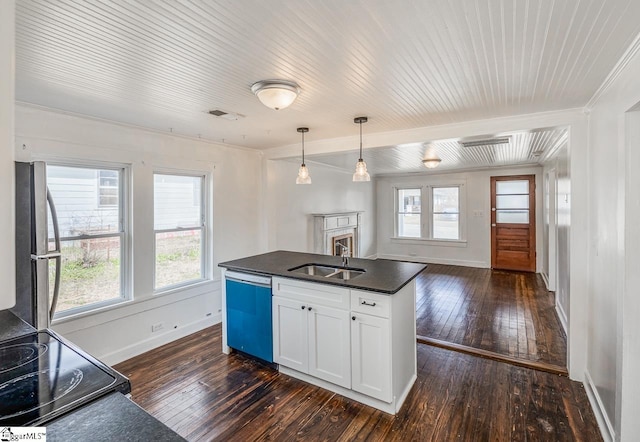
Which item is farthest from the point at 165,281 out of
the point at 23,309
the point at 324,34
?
the point at 324,34

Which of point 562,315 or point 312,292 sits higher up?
point 312,292

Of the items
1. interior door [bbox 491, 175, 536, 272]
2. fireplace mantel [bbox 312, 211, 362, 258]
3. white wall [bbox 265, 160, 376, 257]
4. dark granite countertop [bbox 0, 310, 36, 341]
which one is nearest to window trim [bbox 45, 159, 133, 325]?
dark granite countertop [bbox 0, 310, 36, 341]

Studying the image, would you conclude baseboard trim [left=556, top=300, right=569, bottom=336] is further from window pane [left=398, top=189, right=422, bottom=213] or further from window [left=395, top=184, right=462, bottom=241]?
window pane [left=398, top=189, right=422, bottom=213]

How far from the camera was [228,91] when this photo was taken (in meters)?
2.29

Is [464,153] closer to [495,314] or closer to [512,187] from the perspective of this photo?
[495,314]

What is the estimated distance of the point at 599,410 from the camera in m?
2.20

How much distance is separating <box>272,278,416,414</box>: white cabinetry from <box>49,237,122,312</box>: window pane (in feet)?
5.59

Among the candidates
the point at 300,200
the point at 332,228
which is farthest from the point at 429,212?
the point at 300,200

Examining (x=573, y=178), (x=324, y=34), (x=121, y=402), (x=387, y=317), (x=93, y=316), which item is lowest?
(x=93, y=316)

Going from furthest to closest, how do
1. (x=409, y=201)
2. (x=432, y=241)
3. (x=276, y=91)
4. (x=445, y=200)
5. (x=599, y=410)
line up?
(x=409, y=201), (x=432, y=241), (x=445, y=200), (x=599, y=410), (x=276, y=91)

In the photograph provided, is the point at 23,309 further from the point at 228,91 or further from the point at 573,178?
the point at 573,178

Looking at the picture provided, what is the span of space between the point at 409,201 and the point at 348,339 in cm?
638

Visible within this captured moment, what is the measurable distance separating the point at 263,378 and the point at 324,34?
269cm

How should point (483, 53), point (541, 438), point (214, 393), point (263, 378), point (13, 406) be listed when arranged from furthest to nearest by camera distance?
point (263, 378)
point (214, 393)
point (541, 438)
point (483, 53)
point (13, 406)
